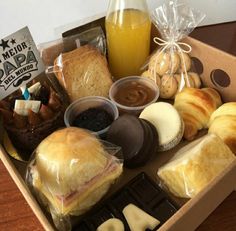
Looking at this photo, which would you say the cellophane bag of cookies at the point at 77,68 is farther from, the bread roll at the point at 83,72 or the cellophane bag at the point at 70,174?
the cellophane bag at the point at 70,174

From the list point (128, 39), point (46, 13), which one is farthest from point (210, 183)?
point (46, 13)

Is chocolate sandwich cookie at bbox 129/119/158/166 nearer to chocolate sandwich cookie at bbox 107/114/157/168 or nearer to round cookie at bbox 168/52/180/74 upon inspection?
chocolate sandwich cookie at bbox 107/114/157/168

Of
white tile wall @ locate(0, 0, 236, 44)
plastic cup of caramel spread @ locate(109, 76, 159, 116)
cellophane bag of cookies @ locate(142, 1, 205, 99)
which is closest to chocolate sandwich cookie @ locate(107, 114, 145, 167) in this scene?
plastic cup of caramel spread @ locate(109, 76, 159, 116)

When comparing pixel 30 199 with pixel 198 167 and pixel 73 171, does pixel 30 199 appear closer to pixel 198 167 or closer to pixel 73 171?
pixel 73 171

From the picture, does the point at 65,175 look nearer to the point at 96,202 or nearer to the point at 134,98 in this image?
the point at 96,202

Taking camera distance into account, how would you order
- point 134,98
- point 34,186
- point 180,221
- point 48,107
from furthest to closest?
point 134,98, point 48,107, point 34,186, point 180,221

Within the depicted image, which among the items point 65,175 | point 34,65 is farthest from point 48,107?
point 65,175
